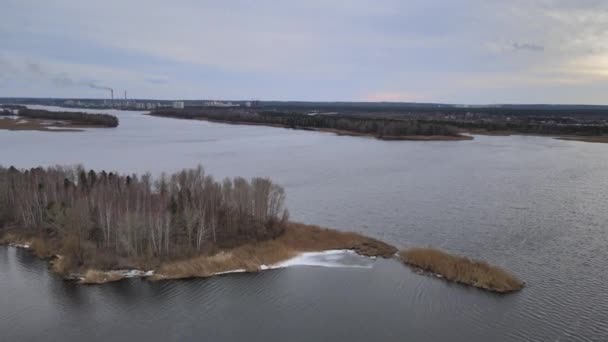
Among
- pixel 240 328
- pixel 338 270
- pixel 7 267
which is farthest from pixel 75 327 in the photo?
pixel 338 270

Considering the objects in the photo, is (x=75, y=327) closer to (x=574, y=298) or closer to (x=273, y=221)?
(x=273, y=221)

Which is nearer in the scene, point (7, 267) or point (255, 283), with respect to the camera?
point (255, 283)

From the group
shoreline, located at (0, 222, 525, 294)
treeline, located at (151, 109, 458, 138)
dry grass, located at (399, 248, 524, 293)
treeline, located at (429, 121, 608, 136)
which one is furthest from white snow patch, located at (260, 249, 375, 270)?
treeline, located at (429, 121, 608, 136)

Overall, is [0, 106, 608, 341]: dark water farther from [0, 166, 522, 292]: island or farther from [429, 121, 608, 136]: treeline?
[429, 121, 608, 136]: treeline

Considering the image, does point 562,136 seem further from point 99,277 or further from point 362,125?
point 99,277

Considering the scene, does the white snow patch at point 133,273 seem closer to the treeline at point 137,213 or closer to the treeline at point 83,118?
the treeline at point 137,213

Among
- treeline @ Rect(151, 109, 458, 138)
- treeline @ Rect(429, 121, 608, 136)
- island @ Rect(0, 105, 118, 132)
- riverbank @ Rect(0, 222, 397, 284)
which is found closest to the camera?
riverbank @ Rect(0, 222, 397, 284)
